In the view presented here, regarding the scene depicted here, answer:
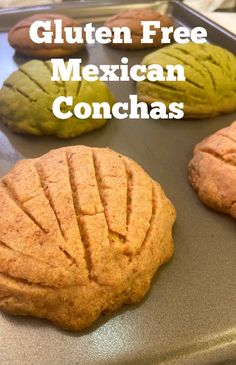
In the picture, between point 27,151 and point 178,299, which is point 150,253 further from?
point 27,151

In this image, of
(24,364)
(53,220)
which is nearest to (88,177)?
(53,220)

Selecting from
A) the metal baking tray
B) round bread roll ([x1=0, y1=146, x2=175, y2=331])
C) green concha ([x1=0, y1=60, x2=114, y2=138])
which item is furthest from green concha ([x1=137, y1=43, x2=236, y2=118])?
round bread roll ([x1=0, y1=146, x2=175, y2=331])

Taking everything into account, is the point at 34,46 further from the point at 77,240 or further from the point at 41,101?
the point at 77,240

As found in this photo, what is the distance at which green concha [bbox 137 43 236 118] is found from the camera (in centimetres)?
180

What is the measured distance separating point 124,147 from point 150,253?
618 millimetres

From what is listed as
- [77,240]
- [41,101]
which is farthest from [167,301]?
[41,101]

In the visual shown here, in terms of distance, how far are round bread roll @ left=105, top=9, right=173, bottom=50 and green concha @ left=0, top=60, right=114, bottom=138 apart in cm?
59

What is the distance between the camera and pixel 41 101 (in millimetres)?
1671

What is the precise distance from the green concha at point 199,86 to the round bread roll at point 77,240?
0.63 metres

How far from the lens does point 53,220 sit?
1.15 metres

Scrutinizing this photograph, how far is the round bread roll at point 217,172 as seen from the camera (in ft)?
4.50

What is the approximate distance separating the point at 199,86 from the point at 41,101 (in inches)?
26.4

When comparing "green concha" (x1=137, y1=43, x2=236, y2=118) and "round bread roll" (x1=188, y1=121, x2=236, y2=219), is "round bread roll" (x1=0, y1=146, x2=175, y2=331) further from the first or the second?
"green concha" (x1=137, y1=43, x2=236, y2=118)

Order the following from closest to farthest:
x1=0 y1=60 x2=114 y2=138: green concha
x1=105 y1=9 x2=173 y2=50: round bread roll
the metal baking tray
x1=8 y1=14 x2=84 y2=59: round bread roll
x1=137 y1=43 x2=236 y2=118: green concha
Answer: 1. the metal baking tray
2. x1=0 y1=60 x2=114 y2=138: green concha
3. x1=137 y1=43 x2=236 y2=118: green concha
4. x1=8 y1=14 x2=84 y2=59: round bread roll
5. x1=105 y1=9 x2=173 y2=50: round bread roll
